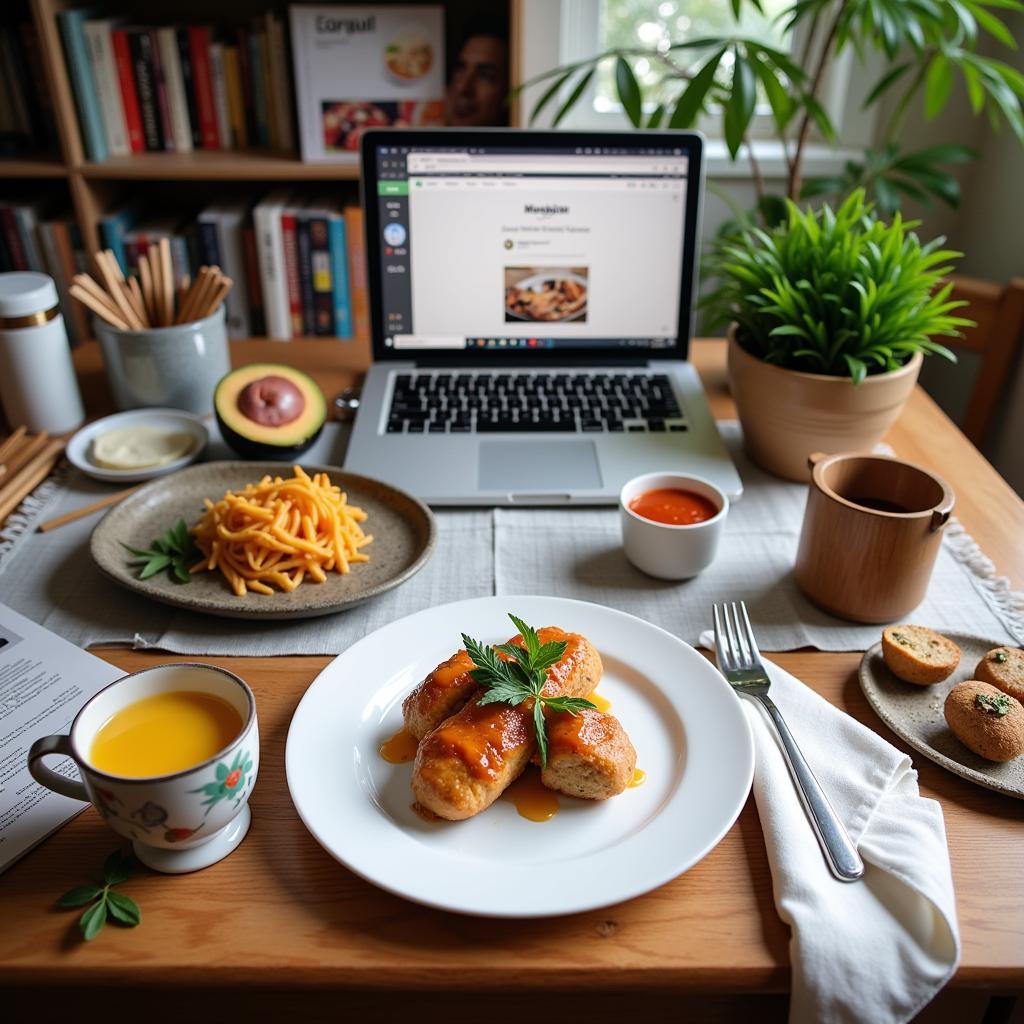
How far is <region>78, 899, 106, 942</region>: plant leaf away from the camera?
0.60 m

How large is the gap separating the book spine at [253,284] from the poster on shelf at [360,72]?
0.70ft

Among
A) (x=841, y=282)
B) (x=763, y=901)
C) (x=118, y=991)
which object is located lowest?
(x=118, y=991)

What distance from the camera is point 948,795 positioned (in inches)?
28.6

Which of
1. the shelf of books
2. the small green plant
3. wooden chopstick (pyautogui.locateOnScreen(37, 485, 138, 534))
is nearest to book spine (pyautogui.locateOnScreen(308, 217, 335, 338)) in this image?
the shelf of books

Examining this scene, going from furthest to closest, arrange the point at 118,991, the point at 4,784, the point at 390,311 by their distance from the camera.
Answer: the point at 390,311 < the point at 118,991 < the point at 4,784

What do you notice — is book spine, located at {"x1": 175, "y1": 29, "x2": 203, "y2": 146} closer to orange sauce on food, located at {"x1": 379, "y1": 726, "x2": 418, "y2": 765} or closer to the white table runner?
the white table runner

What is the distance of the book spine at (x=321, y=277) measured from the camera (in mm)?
1913

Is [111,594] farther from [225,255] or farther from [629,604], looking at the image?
[225,255]

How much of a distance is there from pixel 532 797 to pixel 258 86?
1.81 meters

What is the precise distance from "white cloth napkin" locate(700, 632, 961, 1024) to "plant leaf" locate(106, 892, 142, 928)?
45 cm

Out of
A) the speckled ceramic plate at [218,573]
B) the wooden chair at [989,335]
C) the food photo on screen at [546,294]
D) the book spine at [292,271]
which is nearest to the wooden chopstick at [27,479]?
the speckled ceramic plate at [218,573]

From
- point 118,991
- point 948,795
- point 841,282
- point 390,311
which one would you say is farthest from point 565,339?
point 118,991

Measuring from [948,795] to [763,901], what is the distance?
7.8 inches

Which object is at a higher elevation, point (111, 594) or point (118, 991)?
point (111, 594)
